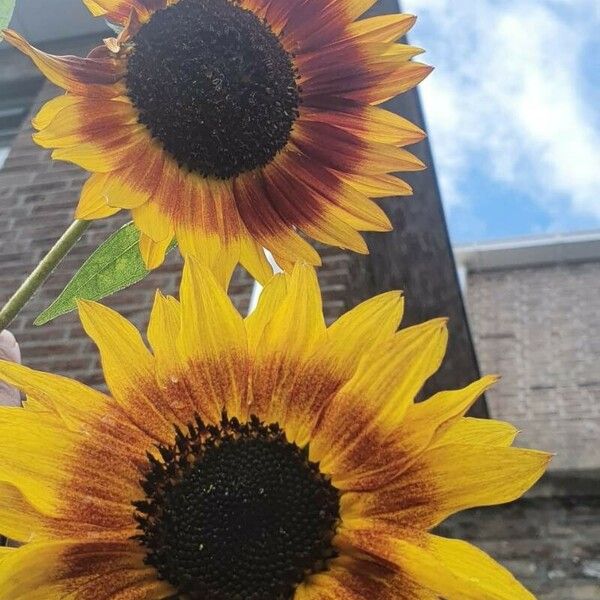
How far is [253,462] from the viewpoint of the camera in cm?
36

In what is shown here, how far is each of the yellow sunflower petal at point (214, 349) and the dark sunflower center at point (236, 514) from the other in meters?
0.01

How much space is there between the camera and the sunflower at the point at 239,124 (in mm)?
432

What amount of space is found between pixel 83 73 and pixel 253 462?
210mm

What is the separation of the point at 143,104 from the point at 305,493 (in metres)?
0.22

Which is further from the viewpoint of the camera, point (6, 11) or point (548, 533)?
point (548, 533)

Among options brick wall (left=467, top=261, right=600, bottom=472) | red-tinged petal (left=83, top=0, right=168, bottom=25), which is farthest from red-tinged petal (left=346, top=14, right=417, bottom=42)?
brick wall (left=467, top=261, right=600, bottom=472)

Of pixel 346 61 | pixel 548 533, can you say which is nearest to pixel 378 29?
pixel 346 61

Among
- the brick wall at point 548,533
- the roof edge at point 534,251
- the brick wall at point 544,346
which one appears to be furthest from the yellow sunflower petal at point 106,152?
the roof edge at point 534,251

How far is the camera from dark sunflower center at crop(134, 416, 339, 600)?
0.33 metres

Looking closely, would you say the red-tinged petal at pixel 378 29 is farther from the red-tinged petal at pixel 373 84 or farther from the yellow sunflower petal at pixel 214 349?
the yellow sunflower petal at pixel 214 349

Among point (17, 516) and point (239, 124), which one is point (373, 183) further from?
point (17, 516)

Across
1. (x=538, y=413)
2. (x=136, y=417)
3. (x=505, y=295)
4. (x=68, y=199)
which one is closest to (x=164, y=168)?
(x=136, y=417)

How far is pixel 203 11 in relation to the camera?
0.45 meters

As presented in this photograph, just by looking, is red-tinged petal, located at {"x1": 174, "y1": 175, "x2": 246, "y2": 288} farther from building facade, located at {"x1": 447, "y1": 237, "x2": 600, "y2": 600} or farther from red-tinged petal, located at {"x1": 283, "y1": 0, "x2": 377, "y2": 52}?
building facade, located at {"x1": 447, "y1": 237, "x2": 600, "y2": 600}
